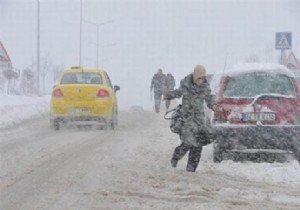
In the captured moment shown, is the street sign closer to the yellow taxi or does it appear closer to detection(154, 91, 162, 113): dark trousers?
detection(154, 91, 162, 113): dark trousers

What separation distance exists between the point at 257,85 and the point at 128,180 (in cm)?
325

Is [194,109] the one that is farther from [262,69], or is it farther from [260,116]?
[262,69]

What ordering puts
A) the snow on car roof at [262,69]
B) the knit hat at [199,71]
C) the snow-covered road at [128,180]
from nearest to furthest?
the snow-covered road at [128,180], the knit hat at [199,71], the snow on car roof at [262,69]

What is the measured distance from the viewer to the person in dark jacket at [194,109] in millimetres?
9312

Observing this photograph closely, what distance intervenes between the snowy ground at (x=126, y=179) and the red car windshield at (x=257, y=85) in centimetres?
112

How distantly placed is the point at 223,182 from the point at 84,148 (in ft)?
13.9

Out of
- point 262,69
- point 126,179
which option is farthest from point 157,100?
point 126,179

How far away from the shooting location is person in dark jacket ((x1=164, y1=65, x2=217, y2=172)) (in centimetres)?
931

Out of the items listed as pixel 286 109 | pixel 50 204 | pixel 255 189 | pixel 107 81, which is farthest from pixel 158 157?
pixel 107 81

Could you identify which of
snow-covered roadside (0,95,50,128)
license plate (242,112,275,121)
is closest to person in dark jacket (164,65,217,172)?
license plate (242,112,275,121)

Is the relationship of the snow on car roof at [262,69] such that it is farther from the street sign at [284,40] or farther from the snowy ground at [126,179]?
the street sign at [284,40]

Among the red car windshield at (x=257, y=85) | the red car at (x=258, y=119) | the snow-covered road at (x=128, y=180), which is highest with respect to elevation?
the red car windshield at (x=257, y=85)

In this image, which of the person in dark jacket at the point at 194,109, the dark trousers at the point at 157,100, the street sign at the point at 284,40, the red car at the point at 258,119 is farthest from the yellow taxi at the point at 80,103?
the dark trousers at the point at 157,100

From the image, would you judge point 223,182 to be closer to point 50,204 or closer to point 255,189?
point 255,189
